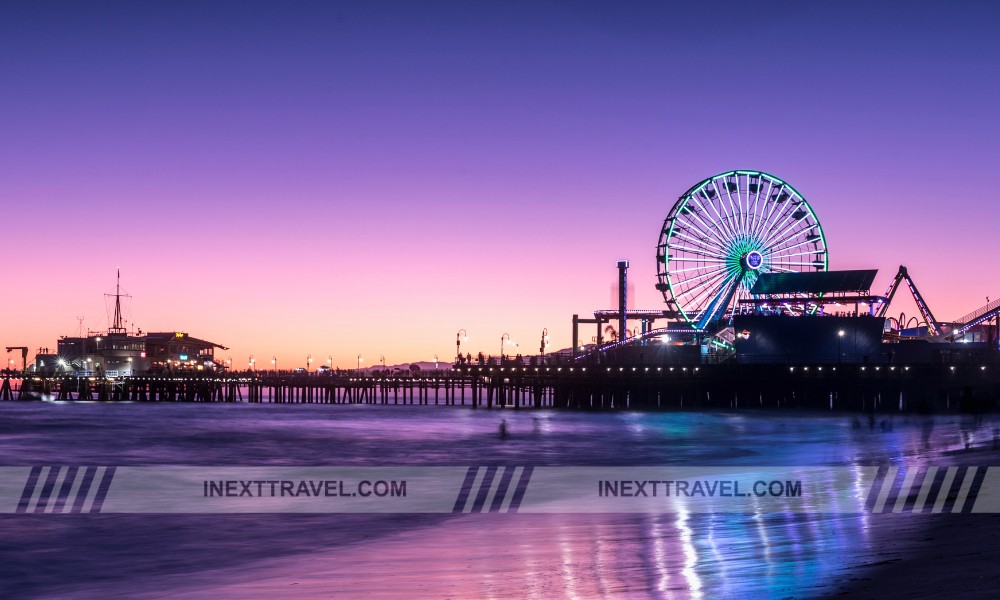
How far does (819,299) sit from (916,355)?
34.4 feet

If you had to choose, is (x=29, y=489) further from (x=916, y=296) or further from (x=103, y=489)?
(x=916, y=296)

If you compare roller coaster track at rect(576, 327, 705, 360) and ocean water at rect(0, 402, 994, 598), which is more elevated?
roller coaster track at rect(576, 327, 705, 360)

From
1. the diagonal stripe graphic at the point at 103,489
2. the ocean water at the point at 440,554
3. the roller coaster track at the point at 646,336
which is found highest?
the roller coaster track at the point at 646,336

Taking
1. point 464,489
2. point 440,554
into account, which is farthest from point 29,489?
point 440,554

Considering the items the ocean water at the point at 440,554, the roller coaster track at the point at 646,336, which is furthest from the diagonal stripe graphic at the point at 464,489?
the roller coaster track at the point at 646,336

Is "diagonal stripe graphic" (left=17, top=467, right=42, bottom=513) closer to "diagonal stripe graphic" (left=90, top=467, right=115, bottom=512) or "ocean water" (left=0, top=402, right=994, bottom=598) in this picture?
"diagonal stripe graphic" (left=90, top=467, right=115, bottom=512)

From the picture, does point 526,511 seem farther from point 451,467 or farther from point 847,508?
point 451,467

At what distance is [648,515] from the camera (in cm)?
2008

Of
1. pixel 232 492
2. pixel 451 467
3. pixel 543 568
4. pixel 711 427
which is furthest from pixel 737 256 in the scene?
pixel 543 568

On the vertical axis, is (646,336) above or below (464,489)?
above

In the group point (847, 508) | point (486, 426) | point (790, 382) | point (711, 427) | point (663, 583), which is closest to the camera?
point (663, 583)

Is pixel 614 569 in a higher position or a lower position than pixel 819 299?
lower

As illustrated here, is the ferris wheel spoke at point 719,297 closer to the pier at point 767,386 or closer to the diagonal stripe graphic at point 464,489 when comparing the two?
the pier at point 767,386

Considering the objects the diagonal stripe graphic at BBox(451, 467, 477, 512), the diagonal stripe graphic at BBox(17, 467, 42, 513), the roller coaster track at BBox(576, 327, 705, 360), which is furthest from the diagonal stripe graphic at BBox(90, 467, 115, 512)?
the roller coaster track at BBox(576, 327, 705, 360)
